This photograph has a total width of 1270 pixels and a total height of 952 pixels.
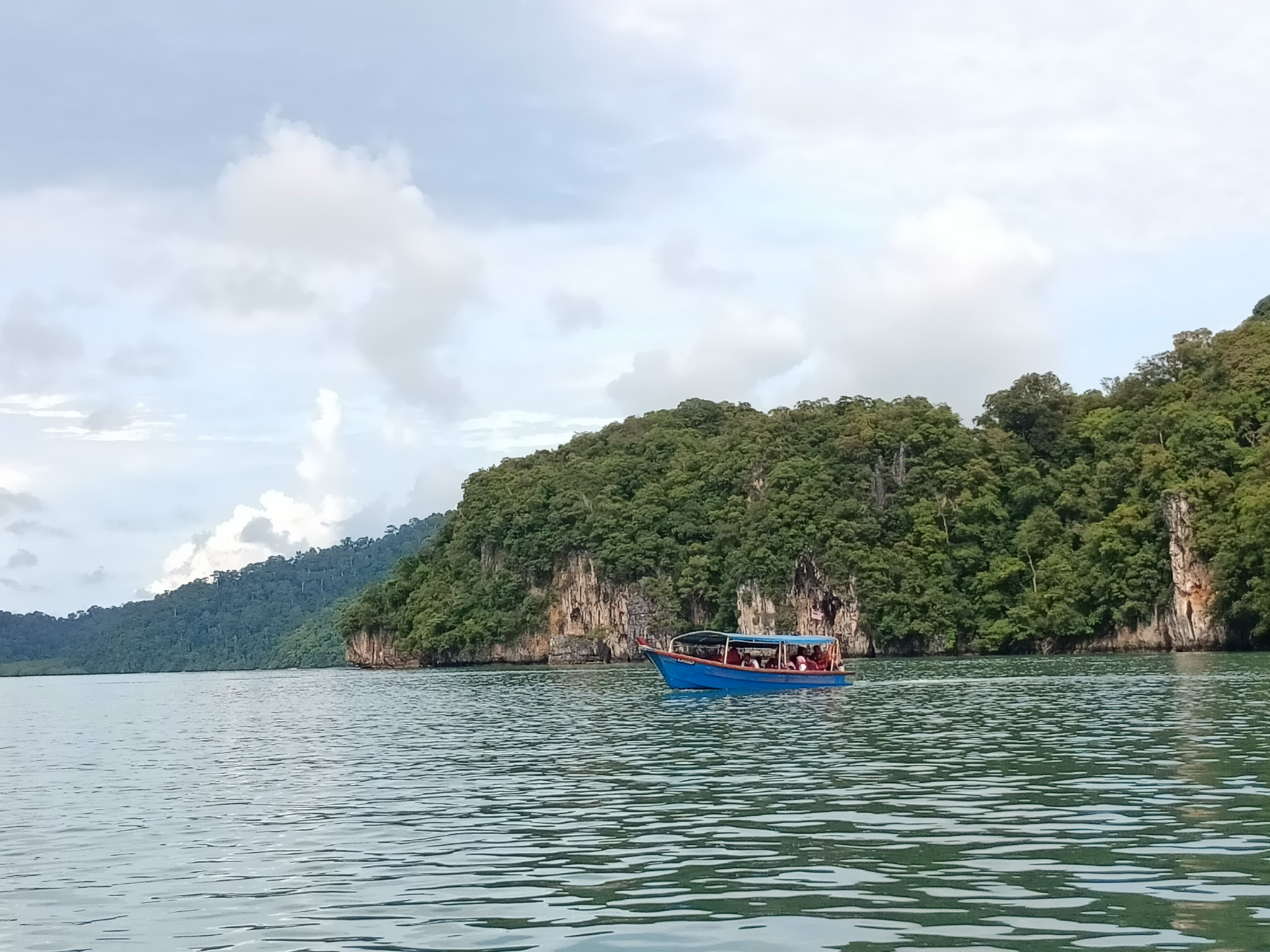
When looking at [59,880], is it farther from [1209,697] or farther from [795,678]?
[795,678]

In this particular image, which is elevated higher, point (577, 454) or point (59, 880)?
point (577, 454)

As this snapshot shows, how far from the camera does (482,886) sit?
47.4 ft

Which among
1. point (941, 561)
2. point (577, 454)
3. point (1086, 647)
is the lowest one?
point (1086, 647)

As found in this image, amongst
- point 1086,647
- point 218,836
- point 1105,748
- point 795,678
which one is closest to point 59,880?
point 218,836

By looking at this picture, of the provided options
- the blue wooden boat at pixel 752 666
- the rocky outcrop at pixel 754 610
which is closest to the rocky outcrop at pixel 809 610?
the rocky outcrop at pixel 754 610

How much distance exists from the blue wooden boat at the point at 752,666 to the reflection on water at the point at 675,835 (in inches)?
501

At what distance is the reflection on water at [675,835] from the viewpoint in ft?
40.0

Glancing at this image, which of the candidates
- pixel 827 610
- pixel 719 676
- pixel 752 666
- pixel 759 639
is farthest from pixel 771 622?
pixel 719 676

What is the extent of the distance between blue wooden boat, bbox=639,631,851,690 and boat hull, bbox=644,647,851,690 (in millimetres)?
24

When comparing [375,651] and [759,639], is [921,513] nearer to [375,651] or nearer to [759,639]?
[759,639]

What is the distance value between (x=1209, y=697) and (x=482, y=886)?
95.0ft

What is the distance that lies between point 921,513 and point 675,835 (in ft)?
316

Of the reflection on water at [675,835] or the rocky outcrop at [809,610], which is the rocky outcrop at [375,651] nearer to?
the rocky outcrop at [809,610]

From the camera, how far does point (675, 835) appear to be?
17281 mm
